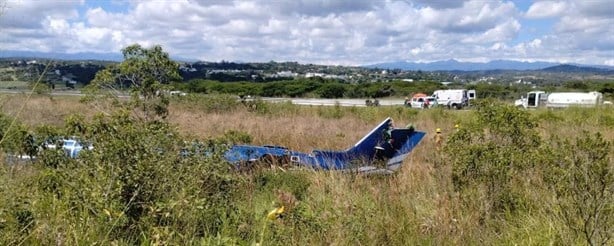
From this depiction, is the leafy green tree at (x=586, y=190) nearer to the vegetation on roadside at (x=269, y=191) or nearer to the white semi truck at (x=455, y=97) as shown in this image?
the vegetation on roadside at (x=269, y=191)

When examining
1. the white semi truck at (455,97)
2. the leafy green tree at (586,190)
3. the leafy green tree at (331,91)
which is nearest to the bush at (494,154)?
the leafy green tree at (586,190)

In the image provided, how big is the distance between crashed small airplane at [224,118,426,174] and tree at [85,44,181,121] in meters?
1.11

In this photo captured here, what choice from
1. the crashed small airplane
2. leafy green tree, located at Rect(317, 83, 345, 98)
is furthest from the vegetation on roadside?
leafy green tree, located at Rect(317, 83, 345, 98)

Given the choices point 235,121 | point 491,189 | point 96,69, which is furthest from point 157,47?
point 235,121

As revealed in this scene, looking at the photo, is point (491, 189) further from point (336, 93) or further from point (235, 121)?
point (336, 93)

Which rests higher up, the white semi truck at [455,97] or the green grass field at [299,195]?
the green grass field at [299,195]

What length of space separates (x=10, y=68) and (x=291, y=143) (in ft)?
31.1

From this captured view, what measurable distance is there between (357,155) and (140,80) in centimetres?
361

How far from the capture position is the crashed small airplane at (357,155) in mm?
7566

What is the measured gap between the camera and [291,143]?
41.4 feet

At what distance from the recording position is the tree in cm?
668

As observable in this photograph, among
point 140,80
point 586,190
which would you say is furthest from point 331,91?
point 586,190

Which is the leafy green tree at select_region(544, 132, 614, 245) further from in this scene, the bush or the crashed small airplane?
the crashed small airplane

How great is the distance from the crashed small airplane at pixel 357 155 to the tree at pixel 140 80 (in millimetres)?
1110
